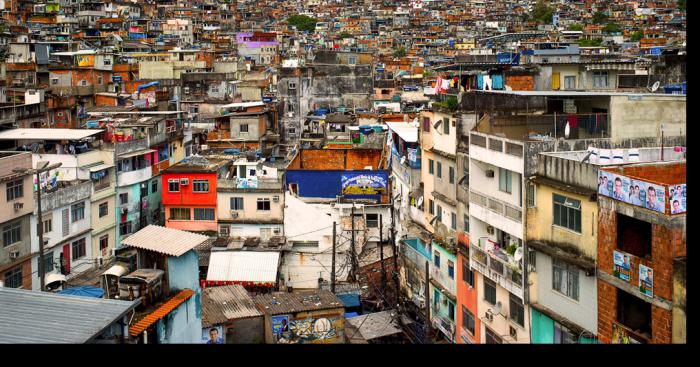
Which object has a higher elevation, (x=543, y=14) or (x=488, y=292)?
(x=543, y=14)

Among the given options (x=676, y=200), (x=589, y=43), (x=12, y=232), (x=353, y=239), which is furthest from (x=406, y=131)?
(x=589, y=43)

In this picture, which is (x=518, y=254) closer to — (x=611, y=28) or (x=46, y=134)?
(x=46, y=134)

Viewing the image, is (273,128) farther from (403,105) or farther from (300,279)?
(300,279)

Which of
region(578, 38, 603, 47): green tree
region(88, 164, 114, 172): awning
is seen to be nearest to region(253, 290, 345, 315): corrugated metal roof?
region(88, 164, 114, 172): awning

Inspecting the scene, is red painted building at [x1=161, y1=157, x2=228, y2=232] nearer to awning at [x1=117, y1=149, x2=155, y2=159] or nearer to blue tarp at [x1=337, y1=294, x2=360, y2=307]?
awning at [x1=117, y1=149, x2=155, y2=159]

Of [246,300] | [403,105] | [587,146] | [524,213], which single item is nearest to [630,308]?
[524,213]
